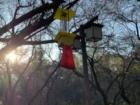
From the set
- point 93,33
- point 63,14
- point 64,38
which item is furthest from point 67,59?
point 93,33

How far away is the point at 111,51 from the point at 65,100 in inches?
975

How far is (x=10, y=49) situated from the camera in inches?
220

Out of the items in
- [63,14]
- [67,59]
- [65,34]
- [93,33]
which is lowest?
[67,59]

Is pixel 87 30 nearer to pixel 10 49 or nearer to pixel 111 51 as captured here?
pixel 10 49

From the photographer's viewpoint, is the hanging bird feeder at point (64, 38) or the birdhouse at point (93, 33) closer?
the hanging bird feeder at point (64, 38)

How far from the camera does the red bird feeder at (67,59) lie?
523 cm

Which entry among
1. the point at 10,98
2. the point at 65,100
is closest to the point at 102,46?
the point at 10,98

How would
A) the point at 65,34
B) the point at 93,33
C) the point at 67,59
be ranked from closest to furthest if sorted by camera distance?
the point at 65,34
the point at 67,59
the point at 93,33

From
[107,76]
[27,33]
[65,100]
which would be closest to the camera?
[27,33]

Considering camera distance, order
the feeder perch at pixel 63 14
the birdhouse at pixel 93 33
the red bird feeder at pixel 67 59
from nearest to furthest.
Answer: the feeder perch at pixel 63 14, the red bird feeder at pixel 67 59, the birdhouse at pixel 93 33

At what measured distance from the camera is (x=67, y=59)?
5309 millimetres

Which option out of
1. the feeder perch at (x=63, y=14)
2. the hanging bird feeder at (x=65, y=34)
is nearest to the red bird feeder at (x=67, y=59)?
the hanging bird feeder at (x=65, y=34)

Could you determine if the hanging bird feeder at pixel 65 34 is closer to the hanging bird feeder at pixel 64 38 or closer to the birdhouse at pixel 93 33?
the hanging bird feeder at pixel 64 38

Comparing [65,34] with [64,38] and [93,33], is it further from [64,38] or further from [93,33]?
[93,33]
